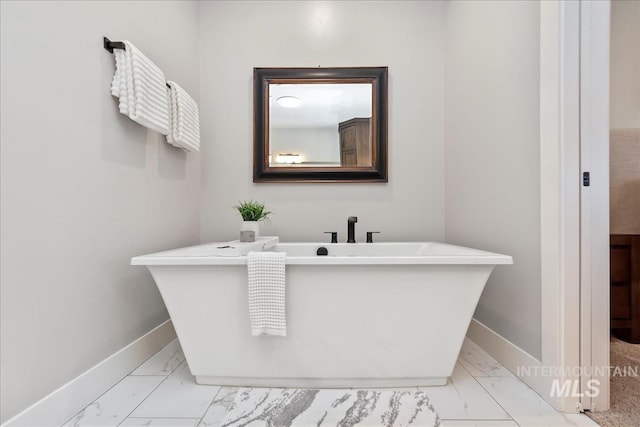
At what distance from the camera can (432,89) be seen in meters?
2.35

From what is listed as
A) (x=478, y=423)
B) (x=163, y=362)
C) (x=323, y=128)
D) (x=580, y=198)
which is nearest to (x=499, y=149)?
(x=580, y=198)

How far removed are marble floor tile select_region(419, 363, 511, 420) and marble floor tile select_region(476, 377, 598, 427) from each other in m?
0.04

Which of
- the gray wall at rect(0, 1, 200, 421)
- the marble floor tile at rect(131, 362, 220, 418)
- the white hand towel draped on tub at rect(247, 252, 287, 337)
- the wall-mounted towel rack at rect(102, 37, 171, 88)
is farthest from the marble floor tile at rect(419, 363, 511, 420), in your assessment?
the wall-mounted towel rack at rect(102, 37, 171, 88)

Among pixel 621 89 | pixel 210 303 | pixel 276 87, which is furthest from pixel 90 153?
pixel 621 89

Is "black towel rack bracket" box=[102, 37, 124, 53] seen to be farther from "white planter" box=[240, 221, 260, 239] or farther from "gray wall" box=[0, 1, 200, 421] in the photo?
"white planter" box=[240, 221, 260, 239]

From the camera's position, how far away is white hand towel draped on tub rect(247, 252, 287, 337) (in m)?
1.28

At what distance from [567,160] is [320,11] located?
1.96m

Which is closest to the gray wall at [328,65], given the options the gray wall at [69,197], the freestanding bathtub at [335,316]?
the gray wall at [69,197]

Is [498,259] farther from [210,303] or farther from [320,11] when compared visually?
[320,11]

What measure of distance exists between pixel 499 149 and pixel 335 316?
1.24 m

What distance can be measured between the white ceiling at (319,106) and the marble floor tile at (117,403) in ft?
5.76

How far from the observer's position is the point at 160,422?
1.14 metres

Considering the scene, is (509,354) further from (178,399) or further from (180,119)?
(180,119)

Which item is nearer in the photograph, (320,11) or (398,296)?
(398,296)
